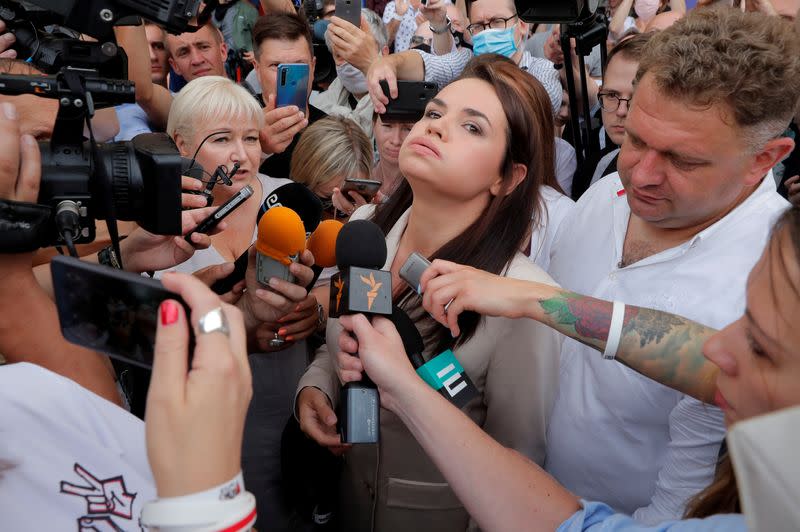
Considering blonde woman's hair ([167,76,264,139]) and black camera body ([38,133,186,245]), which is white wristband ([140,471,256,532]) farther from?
blonde woman's hair ([167,76,264,139])

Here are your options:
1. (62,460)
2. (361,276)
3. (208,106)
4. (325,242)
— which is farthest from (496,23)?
(62,460)

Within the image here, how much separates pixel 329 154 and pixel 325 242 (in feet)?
4.82

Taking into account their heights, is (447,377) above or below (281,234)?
below

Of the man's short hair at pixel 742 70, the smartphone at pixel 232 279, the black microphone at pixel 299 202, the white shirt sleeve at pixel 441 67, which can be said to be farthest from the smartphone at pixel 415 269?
the white shirt sleeve at pixel 441 67

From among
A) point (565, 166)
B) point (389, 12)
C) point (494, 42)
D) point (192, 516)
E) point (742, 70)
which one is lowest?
point (565, 166)

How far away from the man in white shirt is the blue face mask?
173cm

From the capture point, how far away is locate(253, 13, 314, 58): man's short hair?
4008 mm

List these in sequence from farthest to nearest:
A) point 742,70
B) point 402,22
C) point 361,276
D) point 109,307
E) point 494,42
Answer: point 402,22, point 494,42, point 742,70, point 361,276, point 109,307

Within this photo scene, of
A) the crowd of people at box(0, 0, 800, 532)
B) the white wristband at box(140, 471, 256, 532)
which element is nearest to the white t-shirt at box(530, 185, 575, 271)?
the crowd of people at box(0, 0, 800, 532)

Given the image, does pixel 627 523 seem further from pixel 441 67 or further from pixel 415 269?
pixel 441 67

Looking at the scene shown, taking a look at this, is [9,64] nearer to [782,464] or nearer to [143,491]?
[143,491]

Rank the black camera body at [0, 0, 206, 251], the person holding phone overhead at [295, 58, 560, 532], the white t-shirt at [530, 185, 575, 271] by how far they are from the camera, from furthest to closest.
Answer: the white t-shirt at [530, 185, 575, 271] → the person holding phone overhead at [295, 58, 560, 532] → the black camera body at [0, 0, 206, 251]

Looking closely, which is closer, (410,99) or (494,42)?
(410,99)

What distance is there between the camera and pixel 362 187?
9.79 feet
